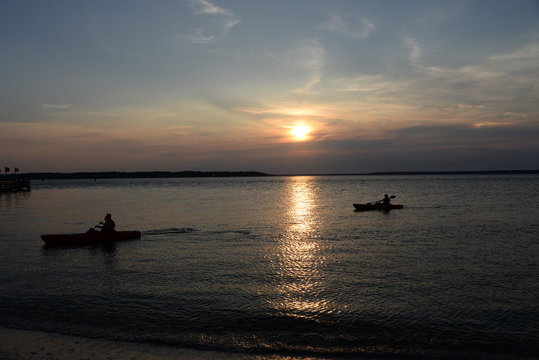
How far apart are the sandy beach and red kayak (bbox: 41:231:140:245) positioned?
15.0 meters

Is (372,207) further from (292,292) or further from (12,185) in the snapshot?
(12,185)

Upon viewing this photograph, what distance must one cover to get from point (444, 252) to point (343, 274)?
819 cm

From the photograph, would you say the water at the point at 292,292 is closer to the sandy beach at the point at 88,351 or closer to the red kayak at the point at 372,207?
the sandy beach at the point at 88,351

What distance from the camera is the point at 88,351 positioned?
30.7 feet

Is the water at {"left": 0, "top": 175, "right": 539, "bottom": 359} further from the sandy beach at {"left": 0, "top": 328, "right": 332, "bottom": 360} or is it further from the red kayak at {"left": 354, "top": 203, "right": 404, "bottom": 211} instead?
the red kayak at {"left": 354, "top": 203, "right": 404, "bottom": 211}

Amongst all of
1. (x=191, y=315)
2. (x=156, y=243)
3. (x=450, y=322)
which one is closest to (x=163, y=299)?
(x=191, y=315)

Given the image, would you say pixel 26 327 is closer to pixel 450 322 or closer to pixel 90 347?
pixel 90 347

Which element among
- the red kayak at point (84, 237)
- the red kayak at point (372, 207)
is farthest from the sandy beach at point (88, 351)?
the red kayak at point (372, 207)

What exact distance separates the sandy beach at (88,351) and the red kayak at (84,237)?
15.0 meters

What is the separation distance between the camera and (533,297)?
540 inches

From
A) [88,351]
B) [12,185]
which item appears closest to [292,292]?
[88,351]

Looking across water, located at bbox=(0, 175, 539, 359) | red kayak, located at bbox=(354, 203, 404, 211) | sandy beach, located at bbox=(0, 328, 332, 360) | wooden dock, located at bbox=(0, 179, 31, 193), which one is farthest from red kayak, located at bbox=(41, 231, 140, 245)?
wooden dock, located at bbox=(0, 179, 31, 193)

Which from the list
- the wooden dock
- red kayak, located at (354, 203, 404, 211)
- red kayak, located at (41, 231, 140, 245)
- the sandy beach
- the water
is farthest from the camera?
the wooden dock

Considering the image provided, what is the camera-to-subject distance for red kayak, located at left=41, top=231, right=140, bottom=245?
24016 millimetres
